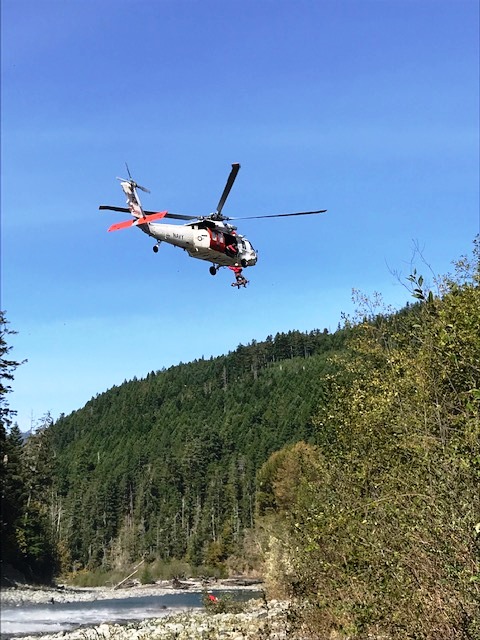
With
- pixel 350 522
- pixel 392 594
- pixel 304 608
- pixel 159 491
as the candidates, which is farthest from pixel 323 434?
pixel 159 491

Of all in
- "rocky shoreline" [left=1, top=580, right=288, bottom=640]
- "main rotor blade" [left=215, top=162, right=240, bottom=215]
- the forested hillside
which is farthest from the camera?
the forested hillside

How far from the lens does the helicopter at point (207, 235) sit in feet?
87.1

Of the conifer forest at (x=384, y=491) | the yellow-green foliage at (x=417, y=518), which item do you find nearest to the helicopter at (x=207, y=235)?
the conifer forest at (x=384, y=491)

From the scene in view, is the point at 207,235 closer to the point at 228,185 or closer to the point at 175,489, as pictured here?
the point at 228,185

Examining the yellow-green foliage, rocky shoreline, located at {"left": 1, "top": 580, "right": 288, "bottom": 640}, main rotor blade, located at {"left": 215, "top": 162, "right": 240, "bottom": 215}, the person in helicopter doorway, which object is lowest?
rocky shoreline, located at {"left": 1, "top": 580, "right": 288, "bottom": 640}

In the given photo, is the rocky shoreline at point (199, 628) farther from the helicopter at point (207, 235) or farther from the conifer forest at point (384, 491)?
the helicopter at point (207, 235)

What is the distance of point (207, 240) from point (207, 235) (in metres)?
0.20

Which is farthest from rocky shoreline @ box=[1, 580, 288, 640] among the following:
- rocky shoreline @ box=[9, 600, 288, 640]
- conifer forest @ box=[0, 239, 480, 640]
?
conifer forest @ box=[0, 239, 480, 640]

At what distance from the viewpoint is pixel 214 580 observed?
98688 mm

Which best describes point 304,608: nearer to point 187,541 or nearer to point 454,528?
point 454,528

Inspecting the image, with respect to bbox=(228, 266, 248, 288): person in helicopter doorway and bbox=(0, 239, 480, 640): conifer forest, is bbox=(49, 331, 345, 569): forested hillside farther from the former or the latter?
bbox=(228, 266, 248, 288): person in helicopter doorway

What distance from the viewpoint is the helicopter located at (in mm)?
26562

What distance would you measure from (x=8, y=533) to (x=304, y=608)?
40987 mm

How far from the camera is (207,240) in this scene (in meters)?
27.2
